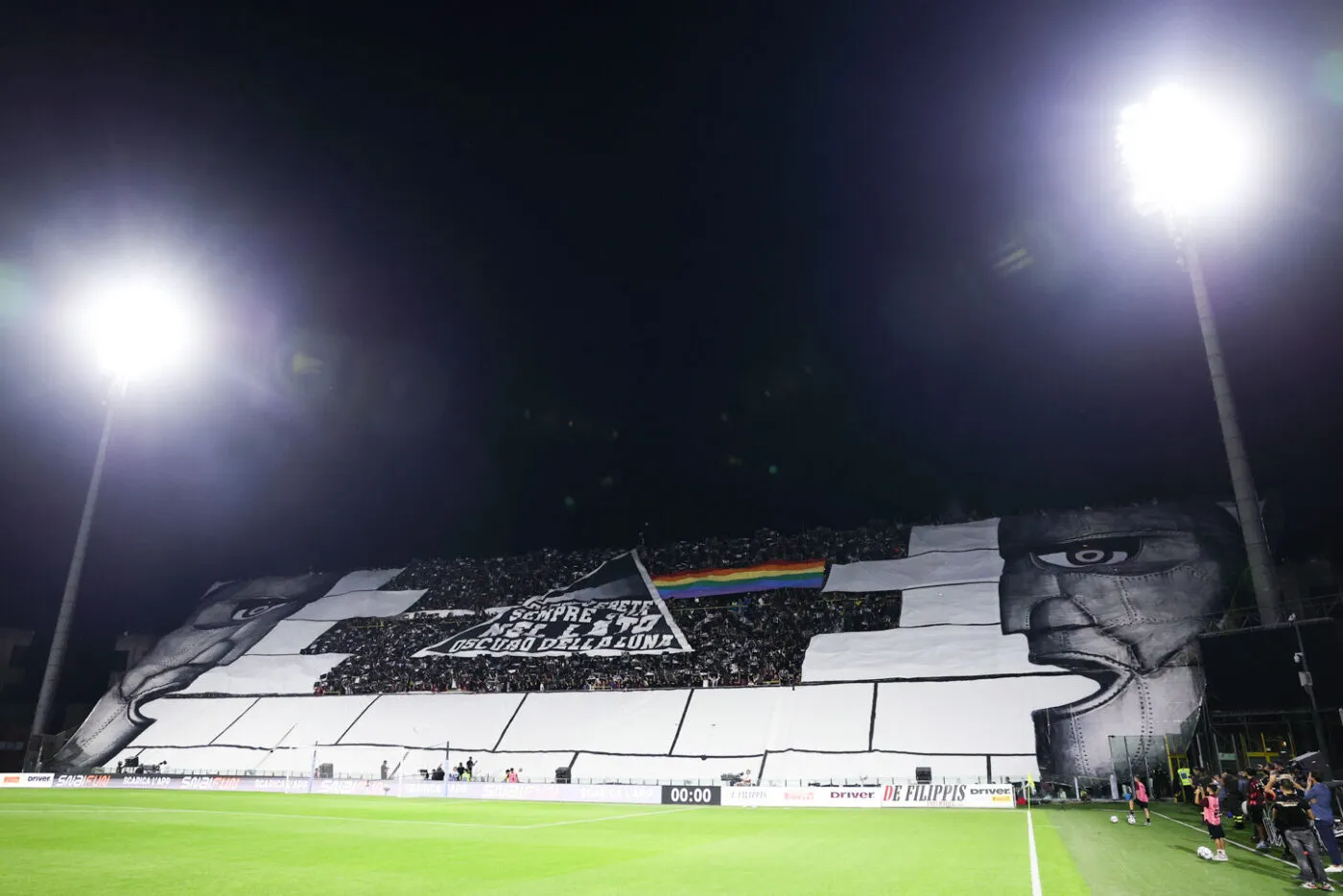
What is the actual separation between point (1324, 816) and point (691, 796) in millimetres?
19177

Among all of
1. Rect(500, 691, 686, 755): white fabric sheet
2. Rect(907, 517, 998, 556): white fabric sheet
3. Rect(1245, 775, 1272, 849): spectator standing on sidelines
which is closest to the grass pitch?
Rect(1245, 775, 1272, 849): spectator standing on sidelines

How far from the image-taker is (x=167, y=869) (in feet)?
Result: 34.0

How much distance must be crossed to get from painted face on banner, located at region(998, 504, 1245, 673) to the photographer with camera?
837 inches

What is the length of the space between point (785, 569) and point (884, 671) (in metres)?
10.0

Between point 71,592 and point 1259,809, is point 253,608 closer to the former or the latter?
point 71,592

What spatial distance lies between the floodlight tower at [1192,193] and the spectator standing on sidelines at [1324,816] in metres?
13.1

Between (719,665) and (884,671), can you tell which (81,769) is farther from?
(884,671)

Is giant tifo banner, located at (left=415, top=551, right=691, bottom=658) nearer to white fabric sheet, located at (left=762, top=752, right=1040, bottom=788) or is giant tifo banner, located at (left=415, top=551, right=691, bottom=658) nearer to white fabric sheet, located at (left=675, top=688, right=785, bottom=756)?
white fabric sheet, located at (left=675, top=688, right=785, bottom=756)

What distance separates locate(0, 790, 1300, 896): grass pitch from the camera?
9695 mm

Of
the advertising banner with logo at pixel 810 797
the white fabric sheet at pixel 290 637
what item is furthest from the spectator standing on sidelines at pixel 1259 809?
the white fabric sheet at pixel 290 637

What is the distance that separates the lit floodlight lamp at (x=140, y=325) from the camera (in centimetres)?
2959

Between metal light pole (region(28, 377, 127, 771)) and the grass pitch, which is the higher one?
metal light pole (region(28, 377, 127, 771))

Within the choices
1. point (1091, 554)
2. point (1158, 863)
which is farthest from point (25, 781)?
point (1091, 554)

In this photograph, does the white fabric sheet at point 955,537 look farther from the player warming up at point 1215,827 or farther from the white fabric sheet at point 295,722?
the white fabric sheet at point 295,722
